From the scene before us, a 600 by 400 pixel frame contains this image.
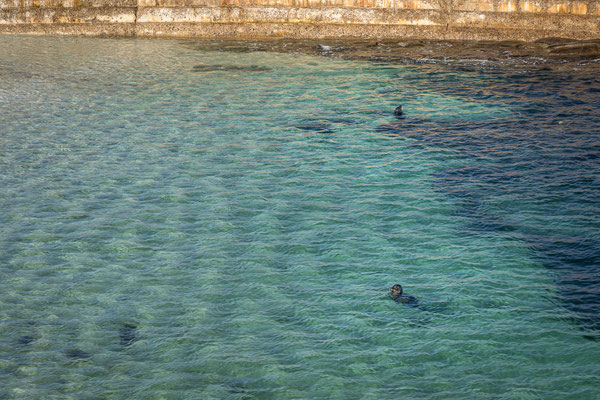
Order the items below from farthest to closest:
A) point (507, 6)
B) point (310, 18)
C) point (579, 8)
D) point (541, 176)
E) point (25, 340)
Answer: point (310, 18) → point (507, 6) → point (579, 8) → point (541, 176) → point (25, 340)

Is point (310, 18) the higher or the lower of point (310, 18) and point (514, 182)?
the higher

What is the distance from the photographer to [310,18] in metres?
22.2

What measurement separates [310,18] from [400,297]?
16.4 meters

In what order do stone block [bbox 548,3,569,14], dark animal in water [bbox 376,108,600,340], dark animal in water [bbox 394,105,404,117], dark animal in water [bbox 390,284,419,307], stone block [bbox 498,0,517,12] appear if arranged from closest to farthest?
dark animal in water [bbox 390,284,419,307] → dark animal in water [bbox 376,108,600,340] → dark animal in water [bbox 394,105,404,117] → stone block [bbox 548,3,569,14] → stone block [bbox 498,0,517,12]

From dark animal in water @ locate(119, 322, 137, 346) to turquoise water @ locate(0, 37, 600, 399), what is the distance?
0.03 meters

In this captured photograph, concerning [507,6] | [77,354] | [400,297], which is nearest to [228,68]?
[507,6]

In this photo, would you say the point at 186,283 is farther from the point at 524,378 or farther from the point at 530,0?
the point at 530,0

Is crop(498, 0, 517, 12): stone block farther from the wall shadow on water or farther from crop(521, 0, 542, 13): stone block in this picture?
the wall shadow on water

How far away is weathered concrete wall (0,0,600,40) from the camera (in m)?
20.2

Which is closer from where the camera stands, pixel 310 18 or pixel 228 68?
pixel 228 68

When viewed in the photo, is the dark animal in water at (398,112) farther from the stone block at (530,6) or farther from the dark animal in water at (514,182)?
the stone block at (530,6)

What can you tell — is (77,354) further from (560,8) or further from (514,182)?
(560,8)

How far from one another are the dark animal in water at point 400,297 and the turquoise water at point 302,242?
14 centimetres

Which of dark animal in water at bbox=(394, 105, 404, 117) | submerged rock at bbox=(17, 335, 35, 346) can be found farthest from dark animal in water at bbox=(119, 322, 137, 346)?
dark animal in water at bbox=(394, 105, 404, 117)
